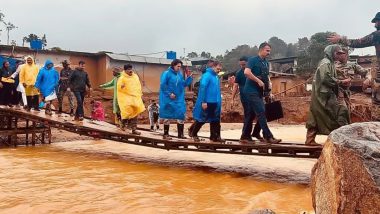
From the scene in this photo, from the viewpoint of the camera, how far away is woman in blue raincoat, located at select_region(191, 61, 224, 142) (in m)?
7.42

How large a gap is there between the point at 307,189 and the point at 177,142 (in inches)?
98.9

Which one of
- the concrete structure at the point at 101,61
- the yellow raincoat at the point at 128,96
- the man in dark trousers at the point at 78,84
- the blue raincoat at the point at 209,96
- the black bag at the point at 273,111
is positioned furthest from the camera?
the concrete structure at the point at 101,61

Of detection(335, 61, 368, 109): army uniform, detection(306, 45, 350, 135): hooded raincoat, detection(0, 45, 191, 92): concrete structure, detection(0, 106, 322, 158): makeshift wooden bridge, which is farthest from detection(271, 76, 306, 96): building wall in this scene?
detection(306, 45, 350, 135): hooded raincoat

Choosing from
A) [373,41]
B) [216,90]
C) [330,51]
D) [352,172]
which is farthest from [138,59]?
[352,172]

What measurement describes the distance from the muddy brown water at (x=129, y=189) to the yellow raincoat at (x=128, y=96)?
1123mm

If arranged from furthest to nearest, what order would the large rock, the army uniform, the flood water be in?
the army uniform → the flood water → the large rock

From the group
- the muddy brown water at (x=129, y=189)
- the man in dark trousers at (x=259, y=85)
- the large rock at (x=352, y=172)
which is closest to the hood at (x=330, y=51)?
the man in dark trousers at (x=259, y=85)

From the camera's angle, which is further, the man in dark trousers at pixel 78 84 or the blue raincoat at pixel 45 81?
the blue raincoat at pixel 45 81

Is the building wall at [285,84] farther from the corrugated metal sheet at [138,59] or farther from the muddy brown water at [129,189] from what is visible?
the muddy brown water at [129,189]

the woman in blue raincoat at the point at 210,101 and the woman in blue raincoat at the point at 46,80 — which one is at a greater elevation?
the woman in blue raincoat at the point at 46,80

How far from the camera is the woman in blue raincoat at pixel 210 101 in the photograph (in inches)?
292

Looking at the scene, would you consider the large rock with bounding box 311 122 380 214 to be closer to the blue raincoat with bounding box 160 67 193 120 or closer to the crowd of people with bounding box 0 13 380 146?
the crowd of people with bounding box 0 13 380 146

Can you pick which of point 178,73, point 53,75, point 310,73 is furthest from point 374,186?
point 310,73

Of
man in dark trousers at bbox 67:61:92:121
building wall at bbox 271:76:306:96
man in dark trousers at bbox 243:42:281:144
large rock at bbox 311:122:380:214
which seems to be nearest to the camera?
large rock at bbox 311:122:380:214
